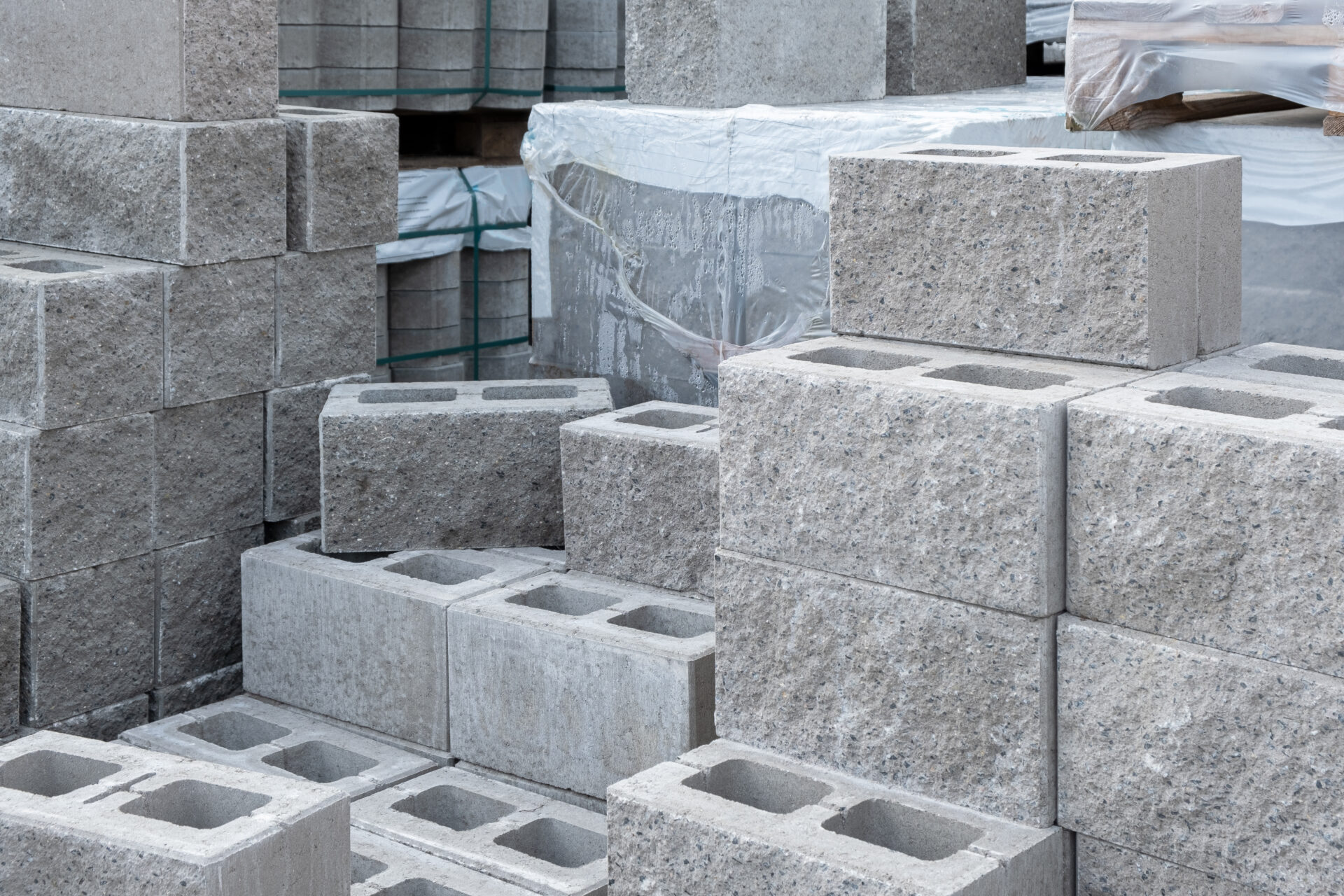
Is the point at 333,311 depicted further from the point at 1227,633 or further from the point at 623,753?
the point at 1227,633

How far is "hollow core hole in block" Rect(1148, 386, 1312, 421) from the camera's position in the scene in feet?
9.71

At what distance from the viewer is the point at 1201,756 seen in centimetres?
280

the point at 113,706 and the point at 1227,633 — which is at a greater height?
the point at 1227,633

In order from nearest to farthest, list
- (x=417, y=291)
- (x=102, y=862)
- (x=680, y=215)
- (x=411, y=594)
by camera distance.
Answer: (x=102, y=862)
(x=411, y=594)
(x=680, y=215)
(x=417, y=291)

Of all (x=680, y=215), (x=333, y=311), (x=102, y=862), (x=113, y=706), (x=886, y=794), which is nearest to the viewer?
(x=102, y=862)

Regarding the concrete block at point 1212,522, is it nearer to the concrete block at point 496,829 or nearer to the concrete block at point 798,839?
the concrete block at point 798,839

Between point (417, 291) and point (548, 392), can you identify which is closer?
point (548, 392)

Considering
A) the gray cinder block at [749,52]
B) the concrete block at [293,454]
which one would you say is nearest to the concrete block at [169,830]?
the concrete block at [293,454]

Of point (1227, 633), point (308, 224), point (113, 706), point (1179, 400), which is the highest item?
point (308, 224)

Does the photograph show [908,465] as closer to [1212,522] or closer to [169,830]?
[1212,522]

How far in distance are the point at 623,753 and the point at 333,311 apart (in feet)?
6.64

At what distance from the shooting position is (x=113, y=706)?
191 inches

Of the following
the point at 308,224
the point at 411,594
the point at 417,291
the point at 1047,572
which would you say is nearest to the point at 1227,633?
the point at 1047,572

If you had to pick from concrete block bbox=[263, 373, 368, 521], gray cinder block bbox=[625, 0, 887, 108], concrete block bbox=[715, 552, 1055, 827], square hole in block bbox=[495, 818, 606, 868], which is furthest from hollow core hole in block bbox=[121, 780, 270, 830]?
gray cinder block bbox=[625, 0, 887, 108]
